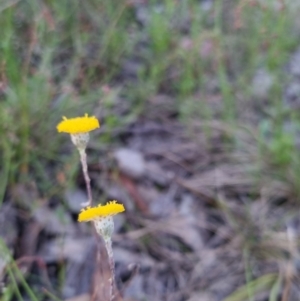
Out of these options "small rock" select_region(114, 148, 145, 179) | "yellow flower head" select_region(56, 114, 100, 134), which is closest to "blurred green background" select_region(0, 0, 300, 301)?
"small rock" select_region(114, 148, 145, 179)

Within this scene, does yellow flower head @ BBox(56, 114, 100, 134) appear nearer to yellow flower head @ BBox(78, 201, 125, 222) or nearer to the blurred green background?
yellow flower head @ BBox(78, 201, 125, 222)

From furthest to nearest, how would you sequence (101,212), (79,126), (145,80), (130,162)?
(145,80), (130,162), (79,126), (101,212)

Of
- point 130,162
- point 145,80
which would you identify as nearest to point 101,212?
point 130,162

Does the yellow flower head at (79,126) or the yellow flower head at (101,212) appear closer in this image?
the yellow flower head at (101,212)

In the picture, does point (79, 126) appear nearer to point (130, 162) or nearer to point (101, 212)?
point (101, 212)

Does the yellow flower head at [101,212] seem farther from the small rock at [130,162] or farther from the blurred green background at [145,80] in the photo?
the small rock at [130,162]

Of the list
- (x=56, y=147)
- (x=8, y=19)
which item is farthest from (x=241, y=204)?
(x=8, y=19)

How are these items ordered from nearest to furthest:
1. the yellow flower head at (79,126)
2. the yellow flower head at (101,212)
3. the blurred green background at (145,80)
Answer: the yellow flower head at (101,212)
the yellow flower head at (79,126)
the blurred green background at (145,80)

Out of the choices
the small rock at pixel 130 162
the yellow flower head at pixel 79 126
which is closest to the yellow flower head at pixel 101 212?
the yellow flower head at pixel 79 126

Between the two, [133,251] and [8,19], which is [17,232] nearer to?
[133,251]
